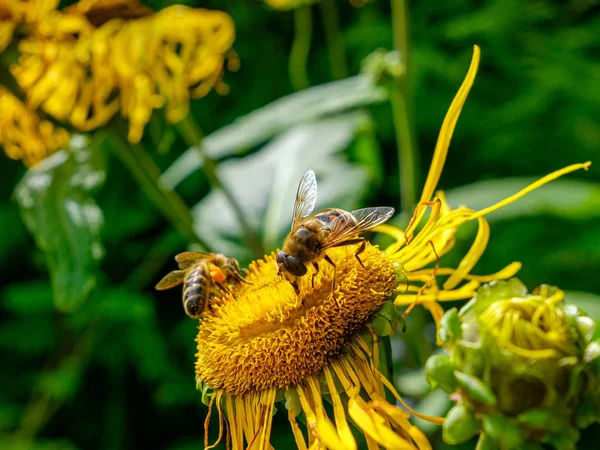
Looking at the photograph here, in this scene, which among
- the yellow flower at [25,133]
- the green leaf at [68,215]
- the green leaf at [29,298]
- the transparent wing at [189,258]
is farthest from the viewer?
the green leaf at [29,298]

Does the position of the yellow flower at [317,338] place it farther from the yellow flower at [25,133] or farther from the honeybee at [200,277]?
the yellow flower at [25,133]

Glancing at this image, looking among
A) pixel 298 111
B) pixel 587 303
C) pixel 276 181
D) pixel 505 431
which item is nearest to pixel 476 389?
pixel 505 431

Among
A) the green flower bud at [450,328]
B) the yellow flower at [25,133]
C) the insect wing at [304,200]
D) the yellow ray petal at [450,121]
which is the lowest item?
the yellow flower at [25,133]

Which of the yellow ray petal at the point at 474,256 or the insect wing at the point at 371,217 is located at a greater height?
the insect wing at the point at 371,217

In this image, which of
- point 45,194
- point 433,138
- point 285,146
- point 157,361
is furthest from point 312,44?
point 45,194

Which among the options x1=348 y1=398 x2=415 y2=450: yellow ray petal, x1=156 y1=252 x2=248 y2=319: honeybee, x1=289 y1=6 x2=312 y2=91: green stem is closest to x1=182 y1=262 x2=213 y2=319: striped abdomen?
x1=156 y1=252 x2=248 y2=319: honeybee

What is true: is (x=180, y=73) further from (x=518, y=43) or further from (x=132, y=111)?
(x=518, y=43)

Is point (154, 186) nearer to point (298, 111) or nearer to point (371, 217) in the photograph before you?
point (298, 111)

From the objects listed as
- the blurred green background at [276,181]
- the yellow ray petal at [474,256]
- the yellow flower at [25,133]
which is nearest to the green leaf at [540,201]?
the blurred green background at [276,181]
